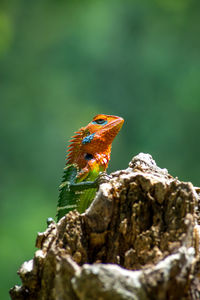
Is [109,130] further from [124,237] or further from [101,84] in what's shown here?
[101,84]

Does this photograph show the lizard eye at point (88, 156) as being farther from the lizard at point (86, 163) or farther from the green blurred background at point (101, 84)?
the green blurred background at point (101, 84)

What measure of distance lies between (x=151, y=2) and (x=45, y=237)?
32.5ft

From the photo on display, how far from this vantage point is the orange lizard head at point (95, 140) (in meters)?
4.29

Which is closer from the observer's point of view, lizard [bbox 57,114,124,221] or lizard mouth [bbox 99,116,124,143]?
lizard [bbox 57,114,124,221]

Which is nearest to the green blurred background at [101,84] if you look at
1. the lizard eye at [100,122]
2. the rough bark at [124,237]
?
the lizard eye at [100,122]

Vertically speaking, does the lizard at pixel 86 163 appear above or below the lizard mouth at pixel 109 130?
below

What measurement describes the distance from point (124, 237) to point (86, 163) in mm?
2114

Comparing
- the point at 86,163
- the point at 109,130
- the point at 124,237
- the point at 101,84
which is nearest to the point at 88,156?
the point at 86,163

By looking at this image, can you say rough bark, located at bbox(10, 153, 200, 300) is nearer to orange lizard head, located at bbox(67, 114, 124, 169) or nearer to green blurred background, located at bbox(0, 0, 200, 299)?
orange lizard head, located at bbox(67, 114, 124, 169)

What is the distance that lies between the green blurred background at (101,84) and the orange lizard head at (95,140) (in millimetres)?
5102

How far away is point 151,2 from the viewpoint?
10.9m

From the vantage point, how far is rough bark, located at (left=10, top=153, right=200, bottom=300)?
176 centimetres

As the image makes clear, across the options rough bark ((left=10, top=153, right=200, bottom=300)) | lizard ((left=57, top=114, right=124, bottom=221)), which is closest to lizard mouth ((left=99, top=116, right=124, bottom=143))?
lizard ((left=57, top=114, right=124, bottom=221))

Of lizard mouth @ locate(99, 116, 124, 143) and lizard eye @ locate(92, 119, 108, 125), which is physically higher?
lizard eye @ locate(92, 119, 108, 125)
